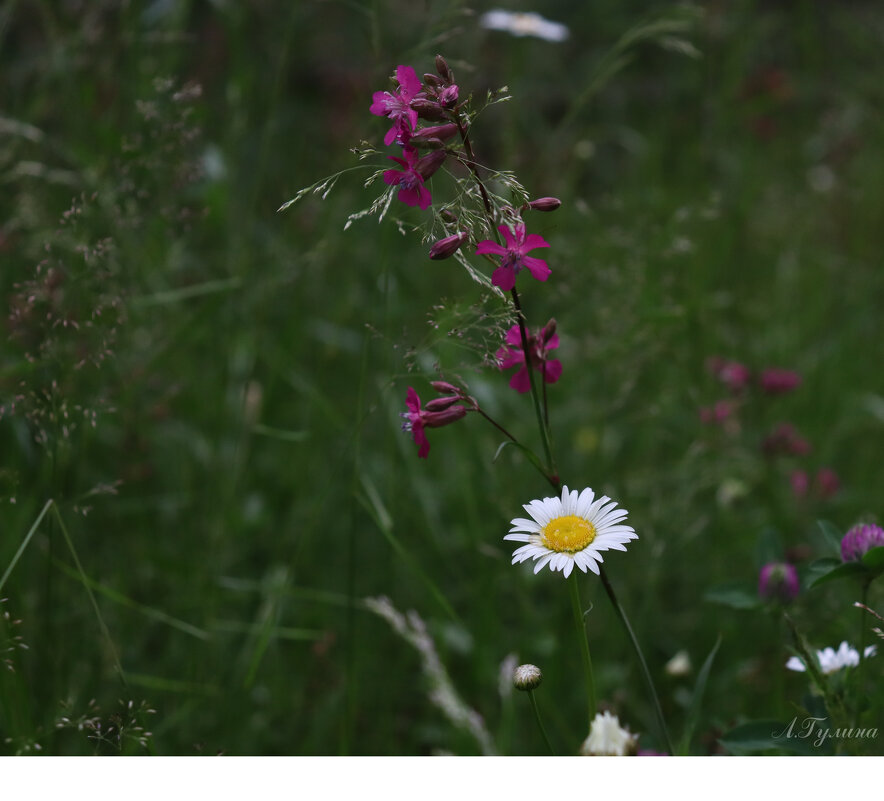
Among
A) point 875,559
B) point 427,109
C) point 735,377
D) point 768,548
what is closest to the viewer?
point 427,109

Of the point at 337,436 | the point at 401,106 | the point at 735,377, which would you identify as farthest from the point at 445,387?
the point at 337,436

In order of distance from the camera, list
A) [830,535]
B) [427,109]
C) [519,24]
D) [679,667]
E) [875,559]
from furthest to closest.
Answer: [519,24] < [679,667] < [830,535] < [875,559] < [427,109]

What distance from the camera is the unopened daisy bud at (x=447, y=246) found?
0.69 m

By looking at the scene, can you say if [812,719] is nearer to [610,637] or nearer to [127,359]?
[610,637]

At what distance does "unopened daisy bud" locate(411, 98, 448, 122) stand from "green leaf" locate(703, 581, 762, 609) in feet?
2.12

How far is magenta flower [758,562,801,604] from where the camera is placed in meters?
0.96

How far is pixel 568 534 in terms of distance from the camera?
760 millimetres

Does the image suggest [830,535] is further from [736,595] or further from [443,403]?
[443,403]

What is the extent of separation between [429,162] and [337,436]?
128 centimetres

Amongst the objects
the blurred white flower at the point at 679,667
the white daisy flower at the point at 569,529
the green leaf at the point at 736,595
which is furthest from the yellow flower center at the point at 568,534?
the blurred white flower at the point at 679,667

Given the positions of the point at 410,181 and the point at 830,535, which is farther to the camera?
the point at 830,535

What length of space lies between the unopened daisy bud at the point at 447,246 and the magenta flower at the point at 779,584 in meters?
0.55

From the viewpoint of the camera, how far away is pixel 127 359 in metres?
1.69

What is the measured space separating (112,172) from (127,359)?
375mm
